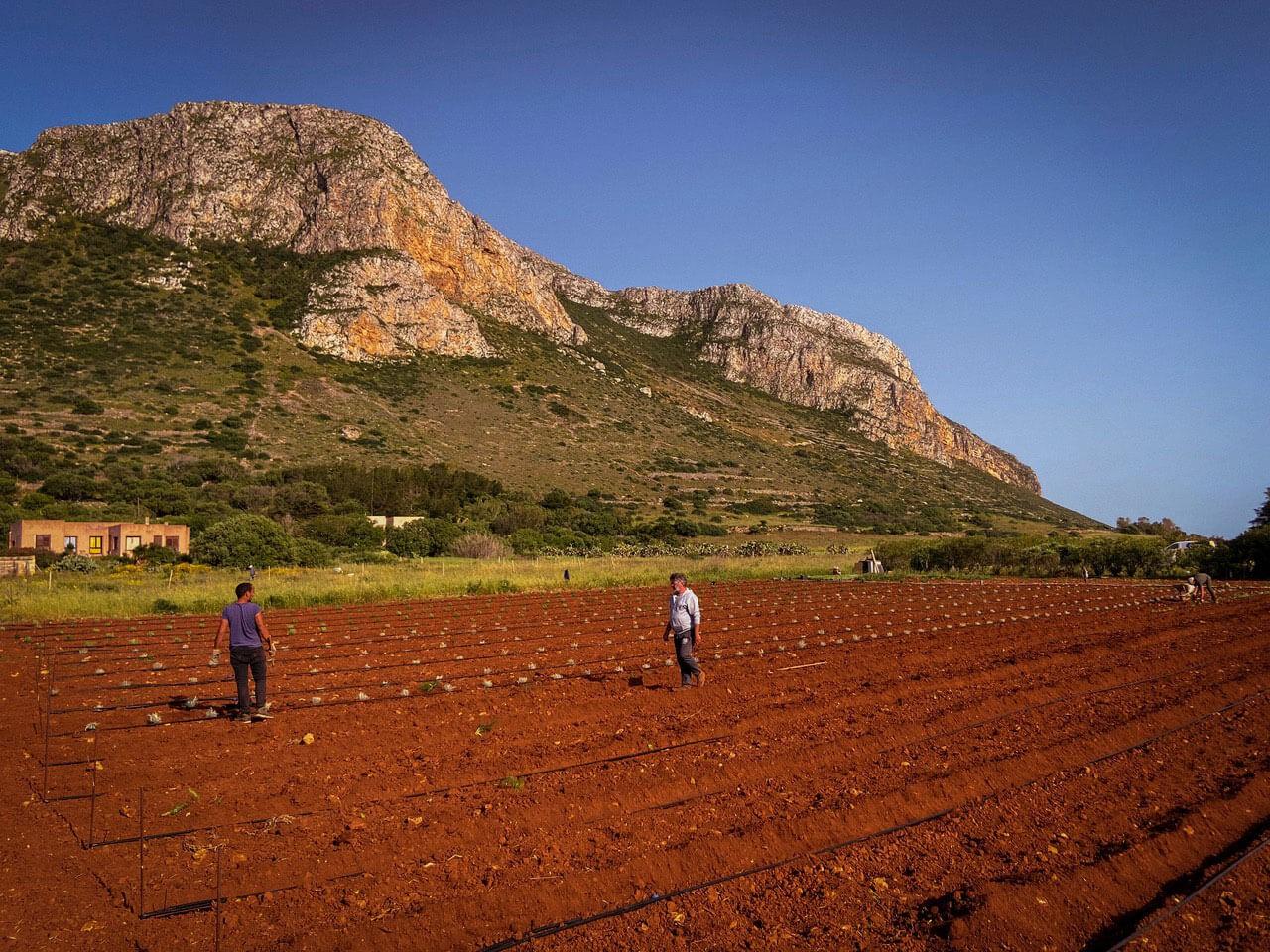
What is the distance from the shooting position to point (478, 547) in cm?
4638

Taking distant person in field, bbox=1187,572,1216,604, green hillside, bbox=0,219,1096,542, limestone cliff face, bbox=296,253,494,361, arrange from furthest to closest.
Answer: limestone cliff face, bbox=296,253,494,361 → green hillside, bbox=0,219,1096,542 → distant person in field, bbox=1187,572,1216,604

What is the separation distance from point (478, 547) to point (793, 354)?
Answer: 96.7 meters

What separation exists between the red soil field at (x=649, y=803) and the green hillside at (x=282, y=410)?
42480 millimetres

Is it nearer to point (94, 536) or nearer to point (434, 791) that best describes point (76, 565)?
point (94, 536)

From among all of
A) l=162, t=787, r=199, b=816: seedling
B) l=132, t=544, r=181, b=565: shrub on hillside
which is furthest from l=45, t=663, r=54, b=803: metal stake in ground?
l=132, t=544, r=181, b=565: shrub on hillside

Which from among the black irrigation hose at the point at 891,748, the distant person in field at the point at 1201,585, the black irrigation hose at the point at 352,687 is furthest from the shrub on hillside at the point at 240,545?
the distant person in field at the point at 1201,585

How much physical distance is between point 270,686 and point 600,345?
97961mm

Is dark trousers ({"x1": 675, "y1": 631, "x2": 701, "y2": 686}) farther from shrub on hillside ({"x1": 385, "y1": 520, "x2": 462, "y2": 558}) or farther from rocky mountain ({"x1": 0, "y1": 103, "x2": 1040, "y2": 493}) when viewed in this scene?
rocky mountain ({"x1": 0, "y1": 103, "x2": 1040, "y2": 493})

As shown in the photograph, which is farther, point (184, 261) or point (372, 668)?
point (184, 261)

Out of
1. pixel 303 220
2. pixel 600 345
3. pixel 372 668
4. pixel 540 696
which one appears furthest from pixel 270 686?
pixel 600 345

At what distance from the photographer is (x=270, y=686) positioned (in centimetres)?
1348

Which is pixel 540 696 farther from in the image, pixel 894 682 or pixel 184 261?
pixel 184 261

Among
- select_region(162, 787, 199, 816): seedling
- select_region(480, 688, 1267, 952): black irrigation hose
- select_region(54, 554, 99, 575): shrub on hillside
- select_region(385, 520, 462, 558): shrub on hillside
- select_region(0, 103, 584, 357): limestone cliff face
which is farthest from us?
select_region(0, 103, 584, 357): limestone cliff face

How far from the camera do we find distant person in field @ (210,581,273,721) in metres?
10.9
